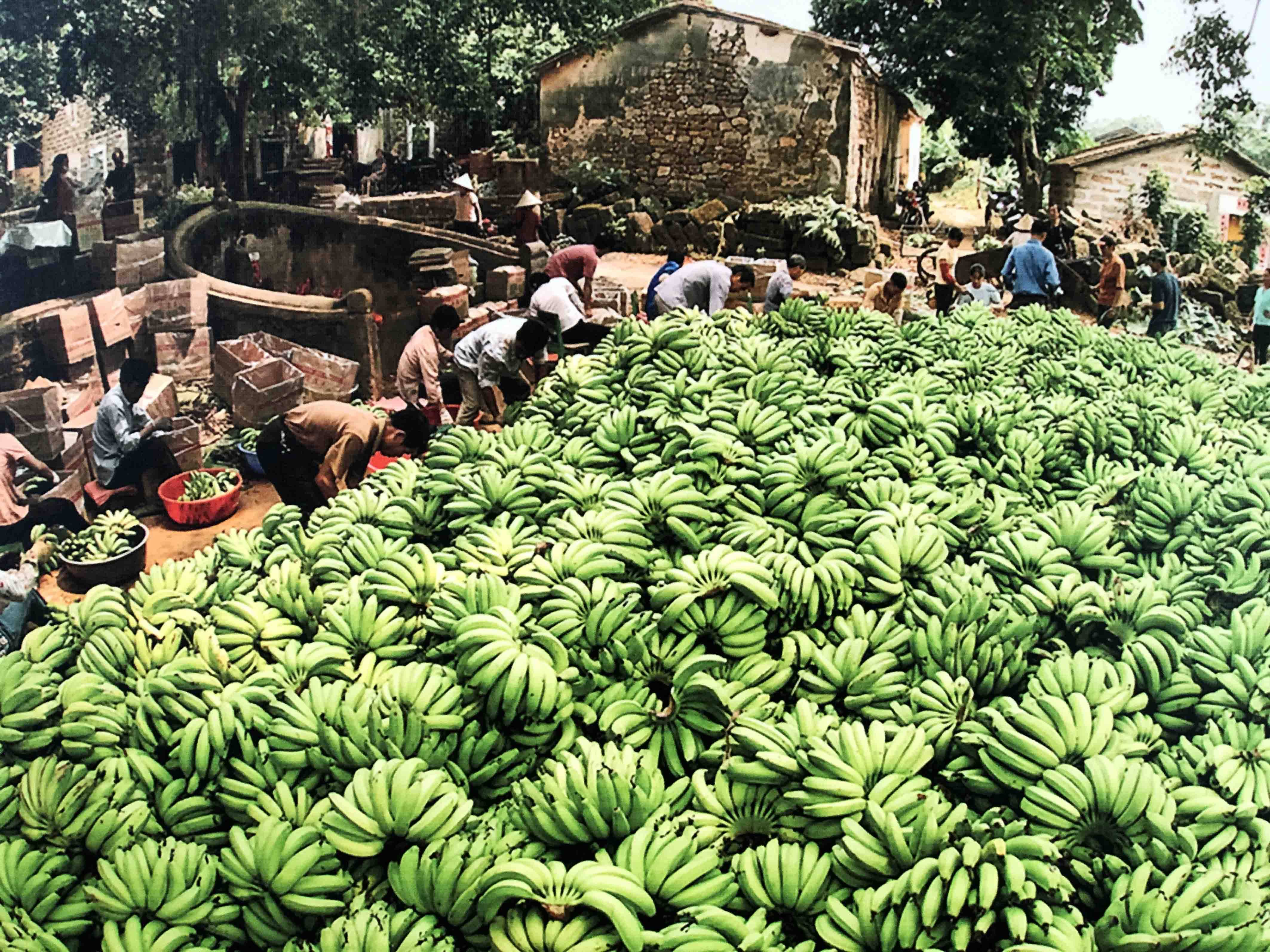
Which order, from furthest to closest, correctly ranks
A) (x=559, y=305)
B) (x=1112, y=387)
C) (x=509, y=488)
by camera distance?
(x=559, y=305) < (x=1112, y=387) < (x=509, y=488)

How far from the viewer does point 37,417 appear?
4977mm

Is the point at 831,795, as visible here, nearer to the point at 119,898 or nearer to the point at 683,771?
the point at 683,771

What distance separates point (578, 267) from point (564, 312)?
4.32ft

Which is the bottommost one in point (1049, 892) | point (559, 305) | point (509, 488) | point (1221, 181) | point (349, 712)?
point (1049, 892)

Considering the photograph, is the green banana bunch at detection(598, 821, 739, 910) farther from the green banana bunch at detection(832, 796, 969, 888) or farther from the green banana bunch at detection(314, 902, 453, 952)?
the green banana bunch at detection(314, 902, 453, 952)

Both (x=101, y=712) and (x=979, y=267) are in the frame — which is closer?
(x=101, y=712)

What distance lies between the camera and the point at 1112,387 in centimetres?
479

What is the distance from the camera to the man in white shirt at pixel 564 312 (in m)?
6.68

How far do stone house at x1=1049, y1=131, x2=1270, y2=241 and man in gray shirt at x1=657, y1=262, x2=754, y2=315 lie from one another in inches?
128

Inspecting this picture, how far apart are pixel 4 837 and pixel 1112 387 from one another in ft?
15.4

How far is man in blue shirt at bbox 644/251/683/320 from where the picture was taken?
6992 millimetres

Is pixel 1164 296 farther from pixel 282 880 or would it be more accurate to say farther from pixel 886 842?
pixel 282 880

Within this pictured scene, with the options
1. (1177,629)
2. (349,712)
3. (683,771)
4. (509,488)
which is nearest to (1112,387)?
(1177,629)

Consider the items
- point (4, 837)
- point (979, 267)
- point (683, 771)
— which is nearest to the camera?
point (4, 837)
